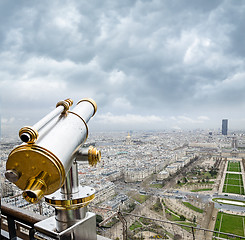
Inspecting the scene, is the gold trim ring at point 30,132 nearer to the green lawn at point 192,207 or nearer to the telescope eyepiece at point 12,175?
the telescope eyepiece at point 12,175

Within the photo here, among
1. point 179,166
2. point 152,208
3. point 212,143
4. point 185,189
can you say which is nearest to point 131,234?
point 152,208

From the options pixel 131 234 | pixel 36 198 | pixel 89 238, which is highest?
pixel 36 198

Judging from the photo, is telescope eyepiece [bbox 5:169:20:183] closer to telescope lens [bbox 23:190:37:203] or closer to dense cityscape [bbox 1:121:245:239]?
telescope lens [bbox 23:190:37:203]

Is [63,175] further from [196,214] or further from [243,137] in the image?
[243,137]

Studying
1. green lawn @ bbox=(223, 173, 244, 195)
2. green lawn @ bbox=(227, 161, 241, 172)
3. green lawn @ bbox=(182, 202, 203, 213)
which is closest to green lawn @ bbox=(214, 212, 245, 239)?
green lawn @ bbox=(182, 202, 203, 213)

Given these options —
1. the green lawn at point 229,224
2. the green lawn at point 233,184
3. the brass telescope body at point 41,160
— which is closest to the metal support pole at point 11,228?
the brass telescope body at point 41,160

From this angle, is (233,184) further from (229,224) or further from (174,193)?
(229,224)
